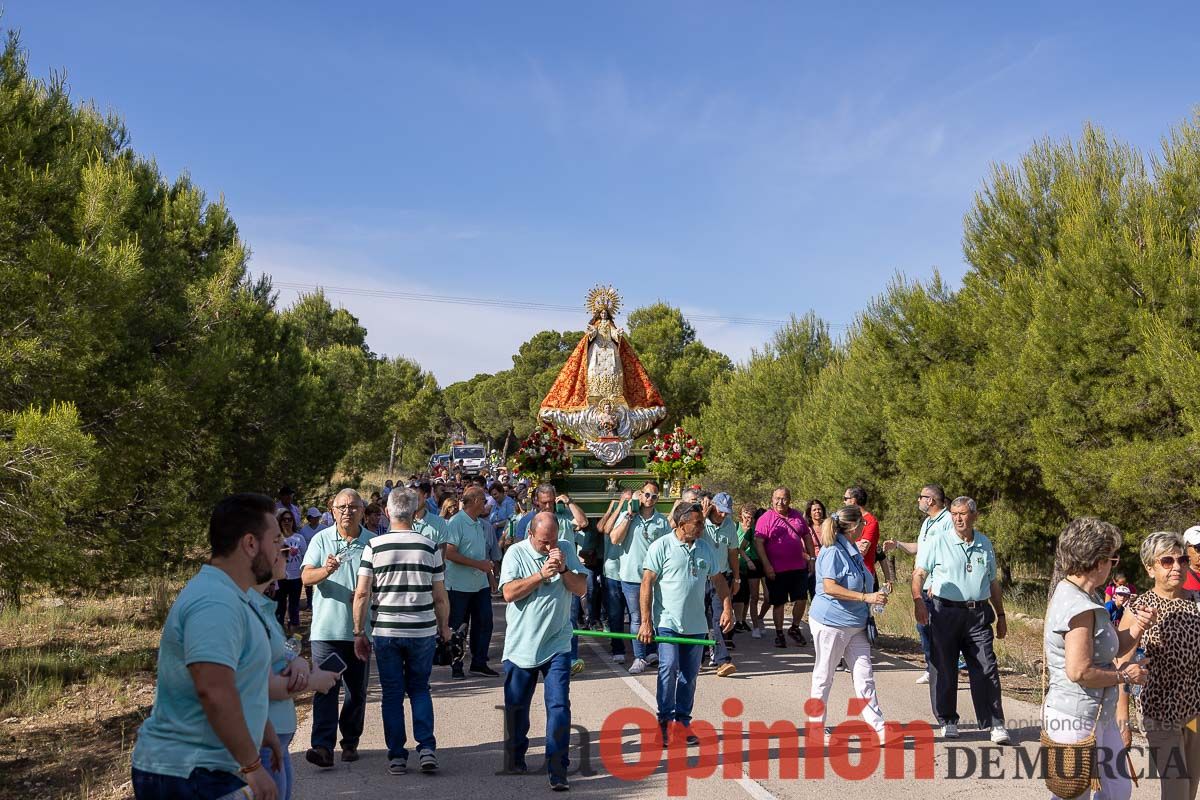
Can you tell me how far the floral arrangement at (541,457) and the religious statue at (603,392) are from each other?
181 cm

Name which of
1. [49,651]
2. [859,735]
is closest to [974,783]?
[859,735]

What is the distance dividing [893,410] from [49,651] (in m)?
15.9

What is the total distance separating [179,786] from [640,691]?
254 inches

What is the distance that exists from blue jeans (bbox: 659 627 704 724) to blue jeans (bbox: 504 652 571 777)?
1.05 metres

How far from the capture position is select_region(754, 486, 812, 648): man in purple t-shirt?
1179 cm

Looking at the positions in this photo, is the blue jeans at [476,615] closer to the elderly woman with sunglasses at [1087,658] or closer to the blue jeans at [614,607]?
the blue jeans at [614,607]

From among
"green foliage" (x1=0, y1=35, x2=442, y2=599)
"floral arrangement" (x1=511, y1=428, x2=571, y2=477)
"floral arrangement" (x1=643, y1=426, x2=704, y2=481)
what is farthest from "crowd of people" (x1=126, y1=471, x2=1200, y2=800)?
"floral arrangement" (x1=511, y1=428, x2=571, y2=477)

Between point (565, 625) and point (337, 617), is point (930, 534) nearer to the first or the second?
point (565, 625)

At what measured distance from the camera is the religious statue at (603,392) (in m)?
18.6

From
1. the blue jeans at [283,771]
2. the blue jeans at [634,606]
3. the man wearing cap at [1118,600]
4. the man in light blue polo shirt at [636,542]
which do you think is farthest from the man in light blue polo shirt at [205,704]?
the man wearing cap at [1118,600]

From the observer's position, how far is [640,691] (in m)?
9.13

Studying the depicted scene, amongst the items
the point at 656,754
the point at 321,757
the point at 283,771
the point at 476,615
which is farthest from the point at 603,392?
the point at 283,771

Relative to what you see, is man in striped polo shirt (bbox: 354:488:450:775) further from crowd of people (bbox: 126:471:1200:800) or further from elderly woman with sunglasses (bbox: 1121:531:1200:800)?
elderly woman with sunglasses (bbox: 1121:531:1200:800)

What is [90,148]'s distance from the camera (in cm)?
1460
